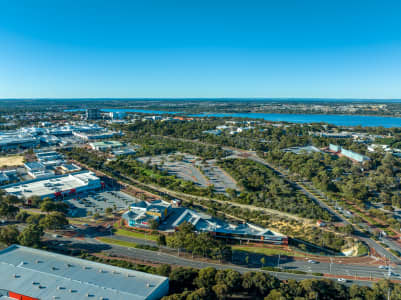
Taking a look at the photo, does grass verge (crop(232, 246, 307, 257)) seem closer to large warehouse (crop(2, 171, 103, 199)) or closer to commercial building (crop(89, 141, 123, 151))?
large warehouse (crop(2, 171, 103, 199))

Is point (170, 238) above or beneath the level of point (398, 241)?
above

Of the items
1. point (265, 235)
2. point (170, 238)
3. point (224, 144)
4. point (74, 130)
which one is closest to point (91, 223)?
point (170, 238)

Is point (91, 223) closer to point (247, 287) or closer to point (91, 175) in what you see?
point (91, 175)

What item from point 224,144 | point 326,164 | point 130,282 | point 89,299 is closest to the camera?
point 89,299

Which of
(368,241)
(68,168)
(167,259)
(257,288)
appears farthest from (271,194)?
(68,168)

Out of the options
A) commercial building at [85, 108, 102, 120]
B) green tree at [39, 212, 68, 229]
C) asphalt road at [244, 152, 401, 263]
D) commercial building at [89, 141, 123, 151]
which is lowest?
asphalt road at [244, 152, 401, 263]

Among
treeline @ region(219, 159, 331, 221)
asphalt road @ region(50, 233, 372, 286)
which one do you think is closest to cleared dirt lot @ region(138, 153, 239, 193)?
treeline @ region(219, 159, 331, 221)

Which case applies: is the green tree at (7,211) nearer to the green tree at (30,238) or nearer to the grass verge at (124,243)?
the green tree at (30,238)
